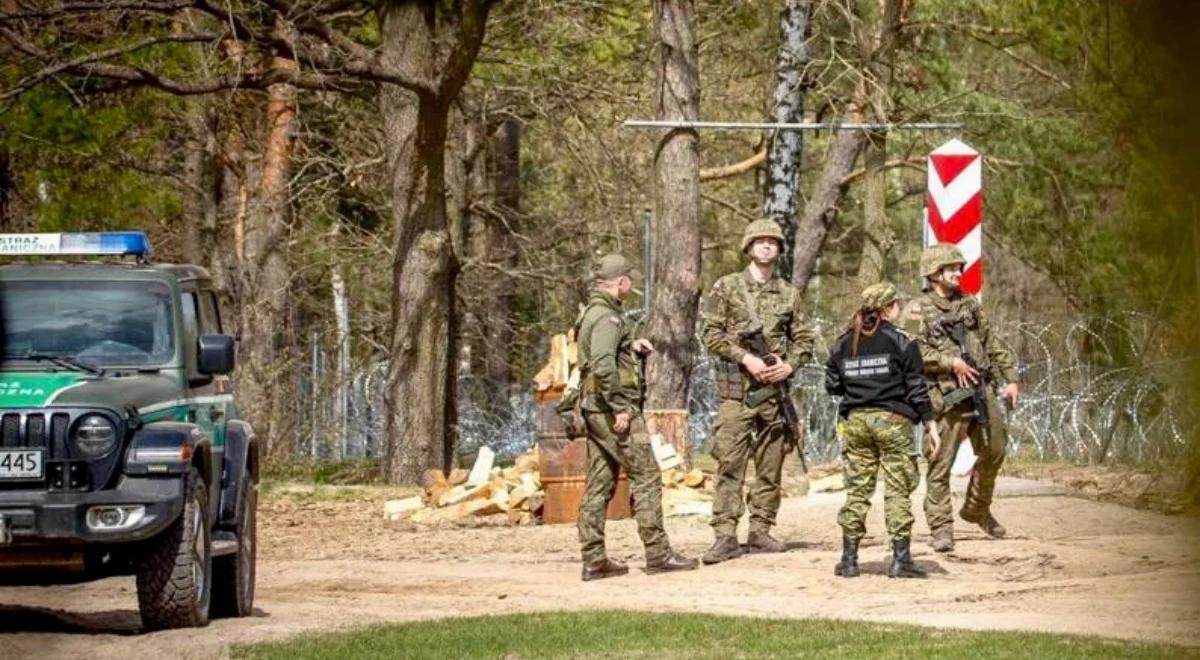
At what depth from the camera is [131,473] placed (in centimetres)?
1020

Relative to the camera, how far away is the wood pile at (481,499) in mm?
18578

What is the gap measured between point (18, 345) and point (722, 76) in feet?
74.3

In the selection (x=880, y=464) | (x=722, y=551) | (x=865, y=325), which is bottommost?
(x=722, y=551)

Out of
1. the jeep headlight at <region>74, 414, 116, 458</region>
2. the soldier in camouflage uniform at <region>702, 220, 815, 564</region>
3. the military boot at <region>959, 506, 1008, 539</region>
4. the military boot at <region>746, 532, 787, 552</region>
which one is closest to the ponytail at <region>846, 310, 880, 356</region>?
the soldier in camouflage uniform at <region>702, 220, 815, 564</region>

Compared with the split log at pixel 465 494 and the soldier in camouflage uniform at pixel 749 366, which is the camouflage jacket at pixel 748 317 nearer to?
the soldier in camouflage uniform at pixel 749 366

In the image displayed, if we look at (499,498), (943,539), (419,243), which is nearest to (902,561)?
(943,539)

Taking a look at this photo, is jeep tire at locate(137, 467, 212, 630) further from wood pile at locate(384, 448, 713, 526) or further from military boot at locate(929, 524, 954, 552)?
wood pile at locate(384, 448, 713, 526)

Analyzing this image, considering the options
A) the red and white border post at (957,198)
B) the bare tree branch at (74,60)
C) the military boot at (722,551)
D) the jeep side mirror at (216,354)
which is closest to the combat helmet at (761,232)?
the military boot at (722,551)

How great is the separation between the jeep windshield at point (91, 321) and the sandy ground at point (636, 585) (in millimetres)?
1415

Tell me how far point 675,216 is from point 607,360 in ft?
29.7

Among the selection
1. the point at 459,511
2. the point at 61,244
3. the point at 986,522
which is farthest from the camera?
the point at 459,511

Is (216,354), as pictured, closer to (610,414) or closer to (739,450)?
(610,414)

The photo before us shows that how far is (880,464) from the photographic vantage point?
1289cm

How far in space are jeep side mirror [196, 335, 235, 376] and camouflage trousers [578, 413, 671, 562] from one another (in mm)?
2901
